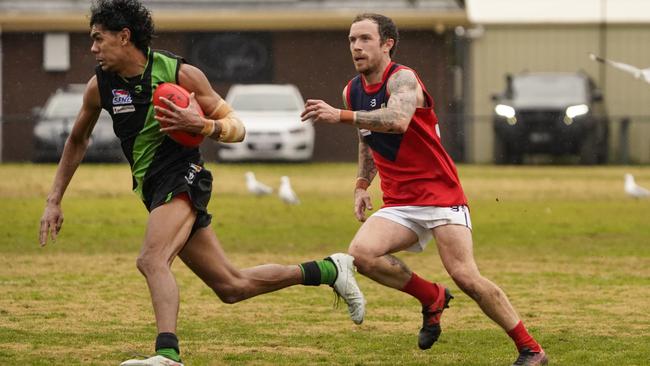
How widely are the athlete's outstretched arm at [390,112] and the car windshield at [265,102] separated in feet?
76.8

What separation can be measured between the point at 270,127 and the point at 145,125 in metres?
22.9

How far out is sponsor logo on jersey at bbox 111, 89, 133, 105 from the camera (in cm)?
731

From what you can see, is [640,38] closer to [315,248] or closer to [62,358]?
[315,248]

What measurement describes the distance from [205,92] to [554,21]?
1183 inches

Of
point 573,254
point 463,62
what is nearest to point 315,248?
point 573,254

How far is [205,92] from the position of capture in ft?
24.2

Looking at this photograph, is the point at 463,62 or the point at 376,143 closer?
the point at 376,143

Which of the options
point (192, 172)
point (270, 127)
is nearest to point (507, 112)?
point (270, 127)

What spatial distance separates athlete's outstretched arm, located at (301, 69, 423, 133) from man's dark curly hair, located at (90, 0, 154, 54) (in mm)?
904

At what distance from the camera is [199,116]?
705 cm

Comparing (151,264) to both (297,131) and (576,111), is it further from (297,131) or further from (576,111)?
(576,111)

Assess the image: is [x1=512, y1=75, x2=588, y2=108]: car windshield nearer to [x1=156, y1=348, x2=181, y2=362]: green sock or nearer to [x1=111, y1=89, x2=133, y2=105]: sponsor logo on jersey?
[x1=111, y1=89, x2=133, y2=105]: sponsor logo on jersey

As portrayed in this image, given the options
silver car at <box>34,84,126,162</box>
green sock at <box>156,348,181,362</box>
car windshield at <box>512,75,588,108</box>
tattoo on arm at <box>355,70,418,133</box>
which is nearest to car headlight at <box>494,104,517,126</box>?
car windshield at <box>512,75,588,108</box>

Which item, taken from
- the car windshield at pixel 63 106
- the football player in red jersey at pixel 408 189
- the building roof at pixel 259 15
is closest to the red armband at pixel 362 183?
the football player in red jersey at pixel 408 189
